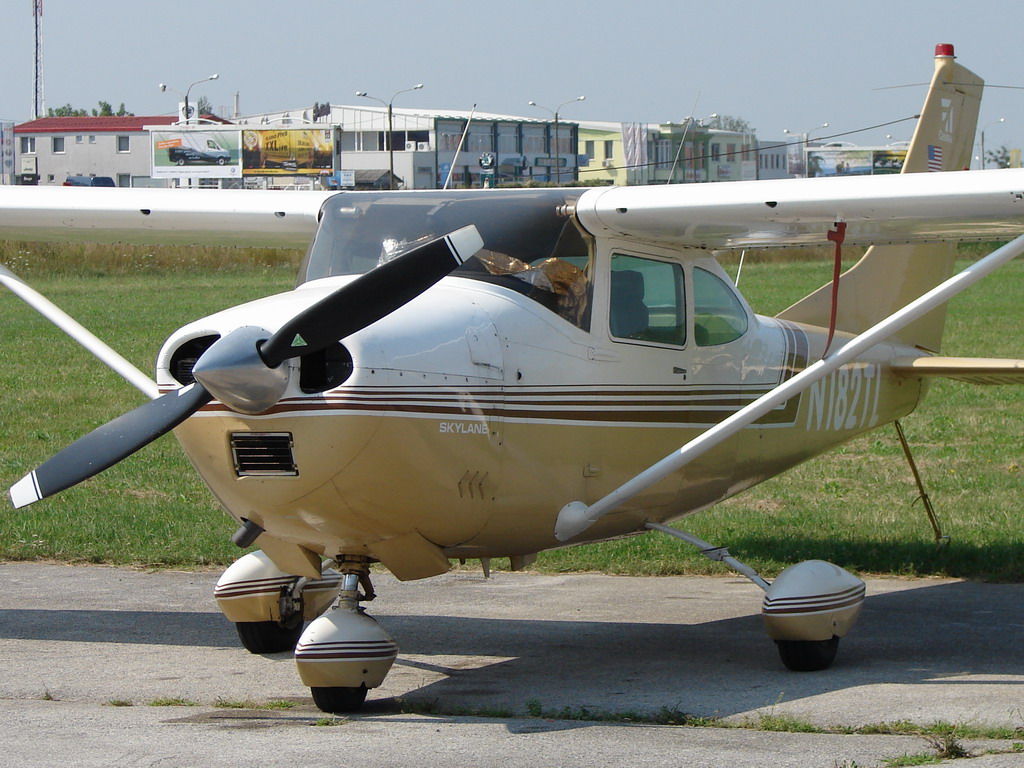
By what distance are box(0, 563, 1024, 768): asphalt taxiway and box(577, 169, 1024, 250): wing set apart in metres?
2.23

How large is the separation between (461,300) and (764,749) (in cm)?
226

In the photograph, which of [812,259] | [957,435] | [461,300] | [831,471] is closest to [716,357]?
[461,300]

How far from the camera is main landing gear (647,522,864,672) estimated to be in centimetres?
676

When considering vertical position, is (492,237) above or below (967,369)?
above

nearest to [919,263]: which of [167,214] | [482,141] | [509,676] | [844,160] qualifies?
[509,676]

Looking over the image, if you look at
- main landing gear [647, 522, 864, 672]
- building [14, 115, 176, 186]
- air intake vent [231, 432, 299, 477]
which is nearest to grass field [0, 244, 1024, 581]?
main landing gear [647, 522, 864, 672]

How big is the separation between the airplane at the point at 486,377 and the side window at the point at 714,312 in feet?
0.07

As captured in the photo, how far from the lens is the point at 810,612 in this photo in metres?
6.76

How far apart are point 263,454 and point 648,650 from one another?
2.79m

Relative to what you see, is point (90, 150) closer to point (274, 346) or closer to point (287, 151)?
point (287, 151)

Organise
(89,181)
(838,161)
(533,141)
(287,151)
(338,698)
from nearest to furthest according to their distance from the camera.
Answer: (338,698) → (287,151) → (533,141) → (89,181) → (838,161)

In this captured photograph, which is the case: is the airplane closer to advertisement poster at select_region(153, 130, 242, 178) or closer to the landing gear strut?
the landing gear strut

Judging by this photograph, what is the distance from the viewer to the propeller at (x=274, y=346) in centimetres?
518

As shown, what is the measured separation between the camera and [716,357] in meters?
7.50
